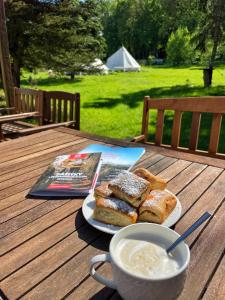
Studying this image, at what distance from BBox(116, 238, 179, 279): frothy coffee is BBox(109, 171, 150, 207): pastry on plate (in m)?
0.25


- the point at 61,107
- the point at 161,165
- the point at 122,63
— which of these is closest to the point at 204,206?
the point at 161,165

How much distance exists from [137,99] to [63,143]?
7.56 meters

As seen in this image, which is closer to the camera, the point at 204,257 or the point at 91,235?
the point at 204,257

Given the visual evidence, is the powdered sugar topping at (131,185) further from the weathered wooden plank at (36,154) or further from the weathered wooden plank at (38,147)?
the weathered wooden plank at (38,147)

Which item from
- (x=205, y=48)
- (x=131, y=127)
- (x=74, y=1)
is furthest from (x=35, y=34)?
(x=205, y=48)

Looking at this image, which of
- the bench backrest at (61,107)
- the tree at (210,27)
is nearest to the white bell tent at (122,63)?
the tree at (210,27)

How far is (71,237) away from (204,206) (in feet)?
1.88

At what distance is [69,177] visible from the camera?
141cm

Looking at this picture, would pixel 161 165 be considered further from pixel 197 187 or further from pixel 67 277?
pixel 67 277

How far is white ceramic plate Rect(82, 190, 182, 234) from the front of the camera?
0.99 meters

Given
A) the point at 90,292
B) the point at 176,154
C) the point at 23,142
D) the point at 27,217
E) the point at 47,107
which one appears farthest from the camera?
the point at 47,107

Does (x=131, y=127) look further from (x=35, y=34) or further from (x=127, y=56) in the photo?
(x=127, y=56)

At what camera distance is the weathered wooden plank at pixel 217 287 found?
0.78 meters

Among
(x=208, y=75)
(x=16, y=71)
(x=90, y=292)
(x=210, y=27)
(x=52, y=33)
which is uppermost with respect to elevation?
(x=210, y=27)
